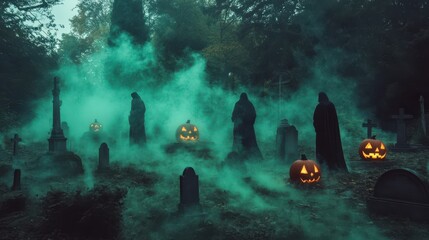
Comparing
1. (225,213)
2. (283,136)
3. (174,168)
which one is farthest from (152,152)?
(225,213)

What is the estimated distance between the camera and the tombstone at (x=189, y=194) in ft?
23.1

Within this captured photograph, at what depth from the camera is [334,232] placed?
6.27 meters

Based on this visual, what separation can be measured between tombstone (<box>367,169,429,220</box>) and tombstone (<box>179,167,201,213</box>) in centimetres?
338

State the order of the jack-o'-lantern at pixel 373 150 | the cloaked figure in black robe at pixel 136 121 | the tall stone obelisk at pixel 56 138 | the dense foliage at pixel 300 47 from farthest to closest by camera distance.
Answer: the dense foliage at pixel 300 47 → the cloaked figure in black robe at pixel 136 121 → the tall stone obelisk at pixel 56 138 → the jack-o'-lantern at pixel 373 150

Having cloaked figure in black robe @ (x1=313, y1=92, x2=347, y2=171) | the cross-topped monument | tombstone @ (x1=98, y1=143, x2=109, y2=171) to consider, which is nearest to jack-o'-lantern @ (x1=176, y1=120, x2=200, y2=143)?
tombstone @ (x1=98, y1=143, x2=109, y2=171)

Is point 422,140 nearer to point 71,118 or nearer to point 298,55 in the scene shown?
point 298,55

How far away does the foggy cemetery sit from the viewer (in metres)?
6.79

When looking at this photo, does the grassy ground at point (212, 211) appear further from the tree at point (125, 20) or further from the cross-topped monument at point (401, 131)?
the tree at point (125, 20)

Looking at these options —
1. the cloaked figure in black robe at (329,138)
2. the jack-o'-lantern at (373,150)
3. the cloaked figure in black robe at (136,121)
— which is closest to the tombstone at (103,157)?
the cloaked figure in black robe at (136,121)

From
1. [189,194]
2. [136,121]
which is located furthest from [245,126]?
[189,194]

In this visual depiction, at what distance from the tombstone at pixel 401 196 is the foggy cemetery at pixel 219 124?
2cm

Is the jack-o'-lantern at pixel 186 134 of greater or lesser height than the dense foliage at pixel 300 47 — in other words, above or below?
below

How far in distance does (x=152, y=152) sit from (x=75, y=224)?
37.7 ft

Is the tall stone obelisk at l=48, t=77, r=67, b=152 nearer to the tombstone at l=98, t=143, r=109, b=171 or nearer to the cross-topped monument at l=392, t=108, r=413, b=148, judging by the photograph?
the tombstone at l=98, t=143, r=109, b=171
